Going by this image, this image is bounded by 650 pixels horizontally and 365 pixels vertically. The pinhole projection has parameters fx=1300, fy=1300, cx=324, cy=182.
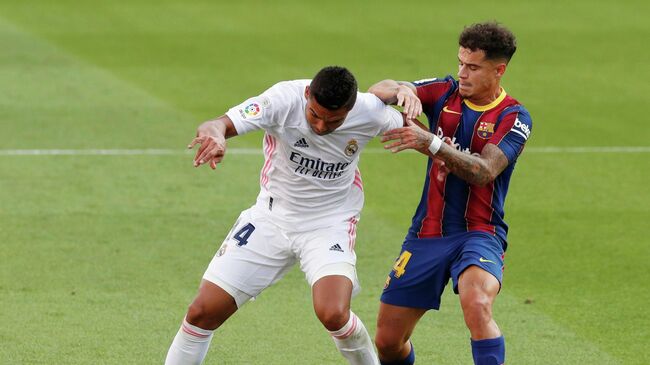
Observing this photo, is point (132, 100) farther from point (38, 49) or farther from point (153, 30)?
point (153, 30)

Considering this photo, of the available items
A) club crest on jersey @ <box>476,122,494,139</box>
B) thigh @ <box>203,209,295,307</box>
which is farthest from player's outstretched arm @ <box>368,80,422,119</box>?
thigh @ <box>203,209,295,307</box>

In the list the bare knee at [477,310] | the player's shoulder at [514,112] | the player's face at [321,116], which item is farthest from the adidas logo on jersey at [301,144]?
the bare knee at [477,310]

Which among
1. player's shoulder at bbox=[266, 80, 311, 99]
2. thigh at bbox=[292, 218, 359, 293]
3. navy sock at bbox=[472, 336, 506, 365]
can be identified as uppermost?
player's shoulder at bbox=[266, 80, 311, 99]

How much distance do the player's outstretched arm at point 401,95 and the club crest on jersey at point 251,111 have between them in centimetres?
83

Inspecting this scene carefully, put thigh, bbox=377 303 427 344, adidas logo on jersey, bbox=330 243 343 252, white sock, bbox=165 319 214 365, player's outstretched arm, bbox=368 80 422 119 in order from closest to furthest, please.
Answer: player's outstretched arm, bbox=368 80 422 119
white sock, bbox=165 319 214 365
adidas logo on jersey, bbox=330 243 343 252
thigh, bbox=377 303 427 344

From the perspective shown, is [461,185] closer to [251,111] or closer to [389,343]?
[389,343]

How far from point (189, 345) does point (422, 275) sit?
4.64 ft

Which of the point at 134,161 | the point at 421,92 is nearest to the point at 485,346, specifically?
the point at 421,92

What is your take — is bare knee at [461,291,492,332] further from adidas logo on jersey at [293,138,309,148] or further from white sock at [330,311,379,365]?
adidas logo on jersey at [293,138,309,148]

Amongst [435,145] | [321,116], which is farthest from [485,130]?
[321,116]

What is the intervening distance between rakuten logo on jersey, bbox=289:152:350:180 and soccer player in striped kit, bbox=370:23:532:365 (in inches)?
20.0

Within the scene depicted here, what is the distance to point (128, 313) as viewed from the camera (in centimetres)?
933

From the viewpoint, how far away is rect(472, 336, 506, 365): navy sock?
707 centimetres

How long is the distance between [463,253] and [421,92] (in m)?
1.04
